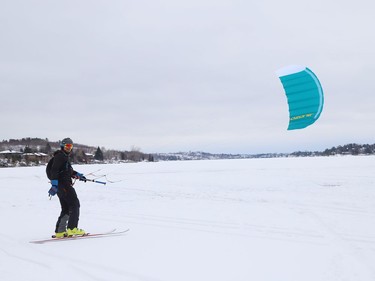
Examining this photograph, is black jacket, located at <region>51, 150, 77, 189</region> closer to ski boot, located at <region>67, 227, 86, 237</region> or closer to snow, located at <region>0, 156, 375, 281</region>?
ski boot, located at <region>67, 227, 86, 237</region>

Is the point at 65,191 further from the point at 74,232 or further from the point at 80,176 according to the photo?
the point at 74,232

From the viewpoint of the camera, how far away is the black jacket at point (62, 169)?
6324 mm

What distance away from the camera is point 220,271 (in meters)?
4.42

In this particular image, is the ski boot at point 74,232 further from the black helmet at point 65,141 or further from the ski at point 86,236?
the black helmet at point 65,141

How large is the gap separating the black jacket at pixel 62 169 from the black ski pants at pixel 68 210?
0.11 metres

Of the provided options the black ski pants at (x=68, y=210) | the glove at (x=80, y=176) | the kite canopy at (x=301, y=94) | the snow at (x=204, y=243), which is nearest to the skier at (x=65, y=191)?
the black ski pants at (x=68, y=210)

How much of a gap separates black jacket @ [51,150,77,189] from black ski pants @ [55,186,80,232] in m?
0.11

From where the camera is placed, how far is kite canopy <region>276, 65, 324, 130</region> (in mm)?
8000

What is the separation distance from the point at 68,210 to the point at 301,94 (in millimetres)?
5539

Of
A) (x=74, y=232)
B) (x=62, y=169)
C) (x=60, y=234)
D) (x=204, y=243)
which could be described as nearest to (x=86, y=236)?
(x=74, y=232)

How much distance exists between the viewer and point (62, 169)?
6445mm

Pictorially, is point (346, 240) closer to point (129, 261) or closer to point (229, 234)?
point (229, 234)

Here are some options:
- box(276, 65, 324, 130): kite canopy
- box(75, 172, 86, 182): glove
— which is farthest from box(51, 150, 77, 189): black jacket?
box(276, 65, 324, 130): kite canopy

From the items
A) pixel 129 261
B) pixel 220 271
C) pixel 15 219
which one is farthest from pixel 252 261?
pixel 15 219
